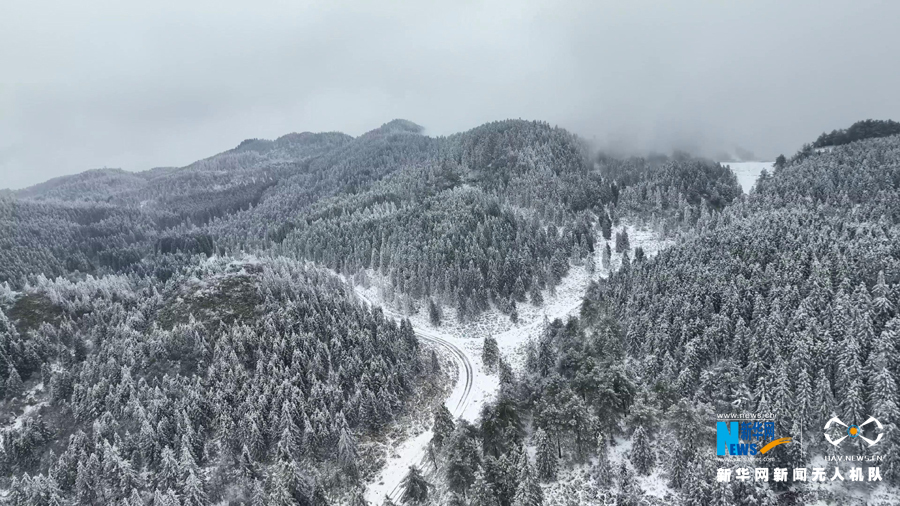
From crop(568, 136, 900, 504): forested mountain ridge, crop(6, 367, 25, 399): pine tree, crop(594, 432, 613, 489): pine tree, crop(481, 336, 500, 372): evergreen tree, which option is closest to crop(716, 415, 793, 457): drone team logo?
crop(568, 136, 900, 504): forested mountain ridge

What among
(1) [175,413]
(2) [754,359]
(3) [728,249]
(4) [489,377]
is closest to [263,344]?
(1) [175,413]

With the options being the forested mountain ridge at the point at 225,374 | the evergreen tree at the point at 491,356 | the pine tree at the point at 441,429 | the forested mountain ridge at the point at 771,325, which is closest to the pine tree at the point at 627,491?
the forested mountain ridge at the point at 771,325

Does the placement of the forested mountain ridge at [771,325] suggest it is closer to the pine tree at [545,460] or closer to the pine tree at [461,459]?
the pine tree at [545,460]

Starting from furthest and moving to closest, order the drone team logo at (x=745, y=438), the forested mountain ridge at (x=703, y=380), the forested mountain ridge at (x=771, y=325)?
the forested mountain ridge at (x=771, y=325) < the drone team logo at (x=745, y=438) < the forested mountain ridge at (x=703, y=380)

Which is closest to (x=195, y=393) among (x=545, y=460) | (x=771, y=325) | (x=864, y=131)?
(x=545, y=460)

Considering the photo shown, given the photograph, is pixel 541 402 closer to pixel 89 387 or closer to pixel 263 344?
pixel 263 344

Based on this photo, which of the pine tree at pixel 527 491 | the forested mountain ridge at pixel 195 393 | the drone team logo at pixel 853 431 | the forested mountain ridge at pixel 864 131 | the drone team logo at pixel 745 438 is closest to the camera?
the drone team logo at pixel 853 431

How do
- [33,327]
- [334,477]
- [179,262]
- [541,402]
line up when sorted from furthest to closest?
[179,262], [33,327], [541,402], [334,477]

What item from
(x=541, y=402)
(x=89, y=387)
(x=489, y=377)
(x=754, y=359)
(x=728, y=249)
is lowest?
(x=489, y=377)
